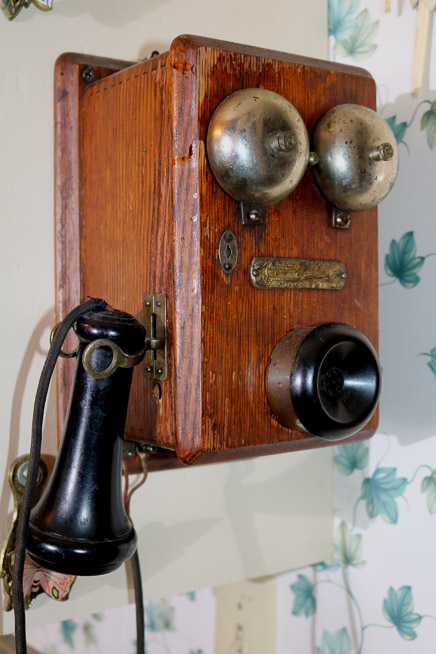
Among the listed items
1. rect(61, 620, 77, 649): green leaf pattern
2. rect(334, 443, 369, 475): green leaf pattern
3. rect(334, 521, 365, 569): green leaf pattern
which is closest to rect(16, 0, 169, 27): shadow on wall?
rect(334, 443, 369, 475): green leaf pattern

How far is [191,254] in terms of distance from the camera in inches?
36.5

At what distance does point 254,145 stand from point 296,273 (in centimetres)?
20

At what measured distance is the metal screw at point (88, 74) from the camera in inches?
45.5

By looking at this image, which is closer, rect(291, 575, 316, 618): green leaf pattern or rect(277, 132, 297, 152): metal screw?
rect(277, 132, 297, 152): metal screw

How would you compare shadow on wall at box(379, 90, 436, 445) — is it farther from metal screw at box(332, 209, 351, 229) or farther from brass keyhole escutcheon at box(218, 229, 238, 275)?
brass keyhole escutcheon at box(218, 229, 238, 275)

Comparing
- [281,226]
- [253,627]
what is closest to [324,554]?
[253,627]

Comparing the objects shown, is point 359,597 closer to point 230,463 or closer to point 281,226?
point 230,463

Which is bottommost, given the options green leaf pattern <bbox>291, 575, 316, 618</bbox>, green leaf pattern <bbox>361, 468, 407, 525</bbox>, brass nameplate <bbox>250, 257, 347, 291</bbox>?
green leaf pattern <bbox>291, 575, 316, 618</bbox>

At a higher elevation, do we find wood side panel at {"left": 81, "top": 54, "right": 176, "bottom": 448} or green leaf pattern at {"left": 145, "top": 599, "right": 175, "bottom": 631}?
wood side panel at {"left": 81, "top": 54, "right": 176, "bottom": 448}

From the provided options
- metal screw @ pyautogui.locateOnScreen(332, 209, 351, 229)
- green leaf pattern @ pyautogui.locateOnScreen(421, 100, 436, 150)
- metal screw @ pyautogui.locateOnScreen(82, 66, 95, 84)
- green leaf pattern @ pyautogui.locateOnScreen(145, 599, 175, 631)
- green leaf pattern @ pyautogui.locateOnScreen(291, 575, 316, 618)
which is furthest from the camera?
green leaf pattern @ pyautogui.locateOnScreen(145, 599, 175, 631)

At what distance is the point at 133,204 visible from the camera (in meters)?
1.03

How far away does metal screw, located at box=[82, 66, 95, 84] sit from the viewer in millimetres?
1156

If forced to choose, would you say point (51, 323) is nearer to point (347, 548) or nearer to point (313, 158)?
point (313, 158)

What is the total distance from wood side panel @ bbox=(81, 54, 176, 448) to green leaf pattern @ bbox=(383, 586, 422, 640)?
60 centimetres
